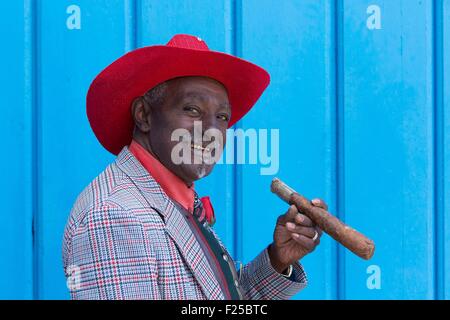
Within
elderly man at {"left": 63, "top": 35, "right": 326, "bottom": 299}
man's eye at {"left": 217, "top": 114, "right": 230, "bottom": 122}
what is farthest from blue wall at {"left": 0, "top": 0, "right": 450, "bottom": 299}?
man's eye at {"left": 217, "top": 114, "right": 230, "bottom": 122}

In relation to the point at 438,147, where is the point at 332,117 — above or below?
above

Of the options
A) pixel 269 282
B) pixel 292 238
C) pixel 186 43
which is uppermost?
pixel 186 43

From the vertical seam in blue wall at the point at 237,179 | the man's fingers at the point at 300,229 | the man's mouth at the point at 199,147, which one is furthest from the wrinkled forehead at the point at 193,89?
the vertical seam in blue wall at the point at 237,179

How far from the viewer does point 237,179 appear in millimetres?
1995

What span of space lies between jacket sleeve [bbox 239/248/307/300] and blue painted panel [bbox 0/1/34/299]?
2.42 feet

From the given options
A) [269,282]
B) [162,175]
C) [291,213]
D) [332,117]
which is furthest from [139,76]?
[332,117]

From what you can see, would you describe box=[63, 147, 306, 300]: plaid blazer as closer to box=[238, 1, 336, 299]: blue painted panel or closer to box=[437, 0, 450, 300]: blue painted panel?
box=[238, 1, 336, 299]: blue painted panel

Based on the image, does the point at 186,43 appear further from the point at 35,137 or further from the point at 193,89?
the point at 35,137

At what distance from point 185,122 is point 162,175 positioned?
0.42 feet

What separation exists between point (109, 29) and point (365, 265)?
1104 mm

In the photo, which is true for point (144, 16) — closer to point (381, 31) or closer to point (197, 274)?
point (381, 31)

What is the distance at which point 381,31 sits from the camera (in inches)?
79.8

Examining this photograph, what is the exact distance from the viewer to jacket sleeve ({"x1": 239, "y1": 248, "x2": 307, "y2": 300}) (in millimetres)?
1546

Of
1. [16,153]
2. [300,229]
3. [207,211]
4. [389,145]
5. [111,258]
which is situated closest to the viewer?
[111,258]
